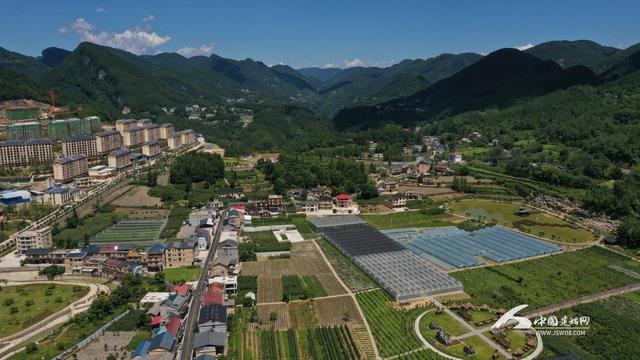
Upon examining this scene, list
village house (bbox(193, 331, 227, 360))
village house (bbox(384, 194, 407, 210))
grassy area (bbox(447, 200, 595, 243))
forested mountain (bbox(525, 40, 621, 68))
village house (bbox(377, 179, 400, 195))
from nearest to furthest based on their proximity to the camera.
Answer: village house (bbox(193, 331, 227, 360)) < grassy area (bbox(447, 200, 595, 243)) < village house (bbox(384, 194, 407, 210)) < village house (bbox(377, 179, 400, 195)) < forested mountain (bbox(525, 40, 621, 68))

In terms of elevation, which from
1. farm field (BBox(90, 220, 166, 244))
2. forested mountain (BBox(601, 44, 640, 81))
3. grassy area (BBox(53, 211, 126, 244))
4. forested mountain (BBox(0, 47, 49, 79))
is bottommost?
farm field (BBox(90, 220, 166, 244))

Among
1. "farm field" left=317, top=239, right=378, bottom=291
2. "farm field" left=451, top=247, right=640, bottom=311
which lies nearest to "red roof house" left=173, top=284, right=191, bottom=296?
"farm field" left=317, top=239, right=378, bottom=291

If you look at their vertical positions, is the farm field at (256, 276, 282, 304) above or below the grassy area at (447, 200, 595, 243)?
below

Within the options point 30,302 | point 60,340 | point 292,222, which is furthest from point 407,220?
point 30,302

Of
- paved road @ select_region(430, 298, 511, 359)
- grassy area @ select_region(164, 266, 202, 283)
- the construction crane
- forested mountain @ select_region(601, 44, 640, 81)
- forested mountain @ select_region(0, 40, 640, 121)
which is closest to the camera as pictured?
paved road @ select_region(430, 298, 511, 359)

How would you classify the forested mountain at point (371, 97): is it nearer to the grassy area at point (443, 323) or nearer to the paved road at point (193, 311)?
the paved road at point (193, 311)

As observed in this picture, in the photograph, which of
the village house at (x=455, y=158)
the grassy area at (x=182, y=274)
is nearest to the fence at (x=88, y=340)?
the grassy area at (x=182, y=274)

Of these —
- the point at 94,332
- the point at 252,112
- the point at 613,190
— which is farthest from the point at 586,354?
the point at 252,112

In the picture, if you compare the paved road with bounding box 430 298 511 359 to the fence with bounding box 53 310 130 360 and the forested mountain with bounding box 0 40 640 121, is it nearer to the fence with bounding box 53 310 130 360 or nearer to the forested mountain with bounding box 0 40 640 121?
the fence with bounding box 53 310 130 360
